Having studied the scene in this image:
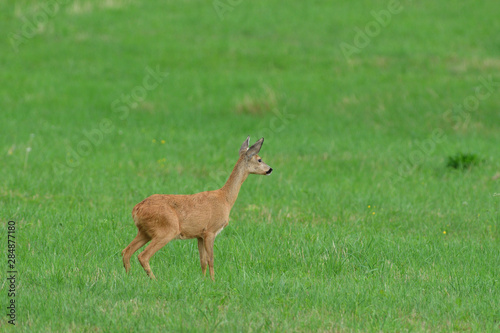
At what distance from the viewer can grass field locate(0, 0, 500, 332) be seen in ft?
20.9

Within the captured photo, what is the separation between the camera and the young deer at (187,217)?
676 cm

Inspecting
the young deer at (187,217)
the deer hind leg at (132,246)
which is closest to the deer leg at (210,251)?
the young deer at (187,217)

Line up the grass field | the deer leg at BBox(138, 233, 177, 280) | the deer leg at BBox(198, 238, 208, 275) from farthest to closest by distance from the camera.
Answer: the deer leg at BBox(198, 238, 208, 275) < the deer leg at BBox(138, 233, 177, 280) < the grass field

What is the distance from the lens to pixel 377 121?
18391 mm

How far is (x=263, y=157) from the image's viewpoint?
1445 cm

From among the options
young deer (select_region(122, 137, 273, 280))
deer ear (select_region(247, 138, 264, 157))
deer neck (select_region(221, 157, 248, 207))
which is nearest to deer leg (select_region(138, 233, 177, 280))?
young deer (select_region(122, 137, 273, 280))

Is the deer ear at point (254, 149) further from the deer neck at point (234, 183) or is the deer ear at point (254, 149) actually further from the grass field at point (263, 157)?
the grass field at point (263, 157)

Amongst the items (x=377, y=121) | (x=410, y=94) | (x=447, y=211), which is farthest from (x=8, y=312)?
(x=410, y=94)

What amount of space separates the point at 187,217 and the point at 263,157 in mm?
7583

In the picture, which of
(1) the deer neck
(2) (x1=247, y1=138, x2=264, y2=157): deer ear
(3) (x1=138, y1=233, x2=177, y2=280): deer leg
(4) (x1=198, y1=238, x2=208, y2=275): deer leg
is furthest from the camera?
(1) the deer neck

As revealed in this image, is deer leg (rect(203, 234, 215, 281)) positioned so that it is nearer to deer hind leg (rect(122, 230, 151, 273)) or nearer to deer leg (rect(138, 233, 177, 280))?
deer leg (rect(138, 233, 177, 280))

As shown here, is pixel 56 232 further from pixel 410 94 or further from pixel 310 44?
pixel 310 44

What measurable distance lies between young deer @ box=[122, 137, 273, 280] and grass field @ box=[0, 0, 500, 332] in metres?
0.26

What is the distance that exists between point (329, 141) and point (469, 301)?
31.9ft
